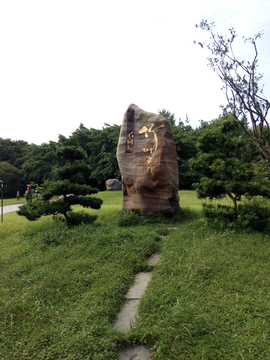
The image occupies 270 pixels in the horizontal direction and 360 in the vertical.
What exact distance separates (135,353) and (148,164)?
4407mm

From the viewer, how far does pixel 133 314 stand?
8.61ft

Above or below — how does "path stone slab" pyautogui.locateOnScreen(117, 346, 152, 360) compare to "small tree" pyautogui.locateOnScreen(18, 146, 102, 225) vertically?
below

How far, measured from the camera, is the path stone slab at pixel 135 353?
211 cm

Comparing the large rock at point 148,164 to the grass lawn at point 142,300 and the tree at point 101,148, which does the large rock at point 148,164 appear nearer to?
the grass lawn at point 142,300

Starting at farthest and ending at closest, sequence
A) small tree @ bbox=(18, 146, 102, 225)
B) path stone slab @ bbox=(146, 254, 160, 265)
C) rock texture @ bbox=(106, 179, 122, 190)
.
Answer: rock texture @ bbox=(106, 179, 122, 190) < small tree @ bbox=(18, 146, 102, 225) < path stone slab @ bbox=(146, 254, 160, 265)

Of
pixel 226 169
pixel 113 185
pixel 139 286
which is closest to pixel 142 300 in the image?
pixel 139 286

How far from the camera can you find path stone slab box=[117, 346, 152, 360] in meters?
2.11

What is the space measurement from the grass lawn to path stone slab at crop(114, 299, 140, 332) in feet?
0.25

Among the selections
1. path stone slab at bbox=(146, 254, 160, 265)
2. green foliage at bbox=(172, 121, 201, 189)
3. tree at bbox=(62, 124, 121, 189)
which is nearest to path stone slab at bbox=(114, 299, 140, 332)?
path stone slab at bbox=(146, 254, 160, 265)

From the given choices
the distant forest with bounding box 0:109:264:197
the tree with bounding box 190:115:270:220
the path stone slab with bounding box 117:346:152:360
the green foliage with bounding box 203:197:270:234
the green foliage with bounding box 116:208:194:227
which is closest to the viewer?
the path stone slab with bounding box 117:346:152:360

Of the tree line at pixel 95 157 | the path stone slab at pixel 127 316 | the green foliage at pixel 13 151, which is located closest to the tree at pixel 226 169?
the path stone slab at pixel 127 316

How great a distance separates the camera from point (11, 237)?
515cm

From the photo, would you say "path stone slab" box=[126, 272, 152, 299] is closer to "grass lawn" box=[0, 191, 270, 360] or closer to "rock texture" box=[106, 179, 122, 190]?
"grass lawn" box=[0, 191, 270, 360]

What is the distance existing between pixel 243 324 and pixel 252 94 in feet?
17.6
